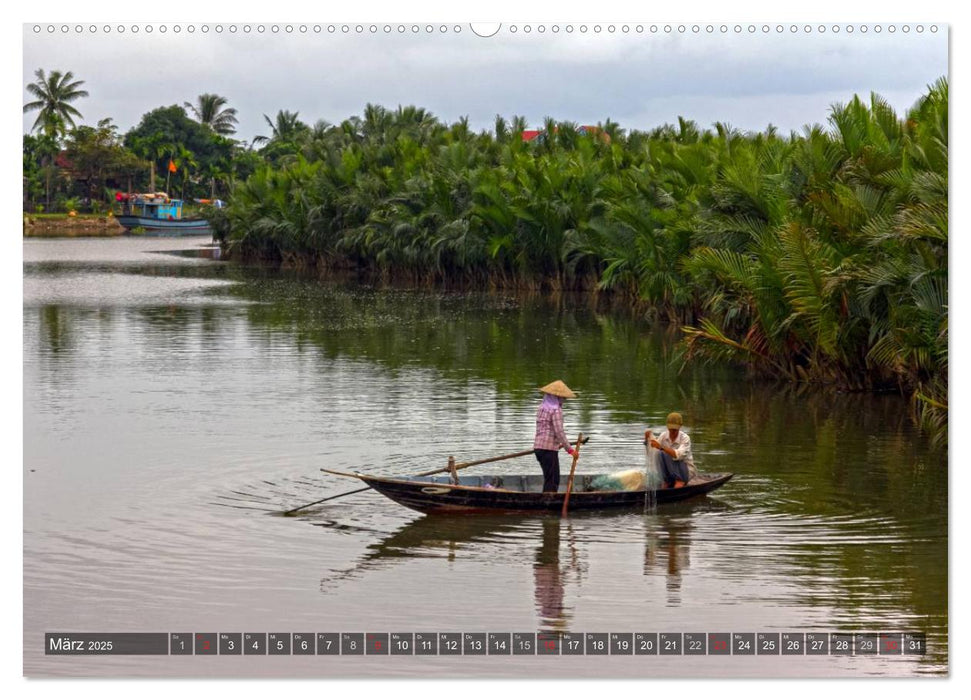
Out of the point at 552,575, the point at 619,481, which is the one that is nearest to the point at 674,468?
the point at 619,481

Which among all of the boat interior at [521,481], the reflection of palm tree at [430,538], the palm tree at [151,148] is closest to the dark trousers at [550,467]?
the boat interior at [521,481]

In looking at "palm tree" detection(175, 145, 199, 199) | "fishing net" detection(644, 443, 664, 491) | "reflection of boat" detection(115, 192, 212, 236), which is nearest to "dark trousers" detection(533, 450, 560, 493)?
"fishing net" detection(644, 443, 664, 491)

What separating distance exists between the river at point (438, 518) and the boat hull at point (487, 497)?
0.59 ft

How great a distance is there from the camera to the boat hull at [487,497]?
13.6 metres

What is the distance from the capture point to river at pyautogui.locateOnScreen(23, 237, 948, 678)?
1035 centimetres

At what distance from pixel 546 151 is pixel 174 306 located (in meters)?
15.8

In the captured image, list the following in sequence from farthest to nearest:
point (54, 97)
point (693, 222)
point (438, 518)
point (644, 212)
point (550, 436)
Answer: point (644, 212), point (693, 222), point (438, 518), point (550, 436), point (54, 97)

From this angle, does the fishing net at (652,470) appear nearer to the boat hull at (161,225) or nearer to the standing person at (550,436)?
the standing person at (550,436)

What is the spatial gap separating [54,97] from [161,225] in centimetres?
7371

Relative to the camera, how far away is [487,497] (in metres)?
13.8

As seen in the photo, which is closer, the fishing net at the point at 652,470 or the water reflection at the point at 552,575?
the water reflection at the point at 552,575

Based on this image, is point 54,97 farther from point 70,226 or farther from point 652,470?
point 70,226

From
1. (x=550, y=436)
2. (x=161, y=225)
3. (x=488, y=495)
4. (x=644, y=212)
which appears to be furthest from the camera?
(x=161, y=225)

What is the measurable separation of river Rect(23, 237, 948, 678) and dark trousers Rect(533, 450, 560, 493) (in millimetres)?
380
